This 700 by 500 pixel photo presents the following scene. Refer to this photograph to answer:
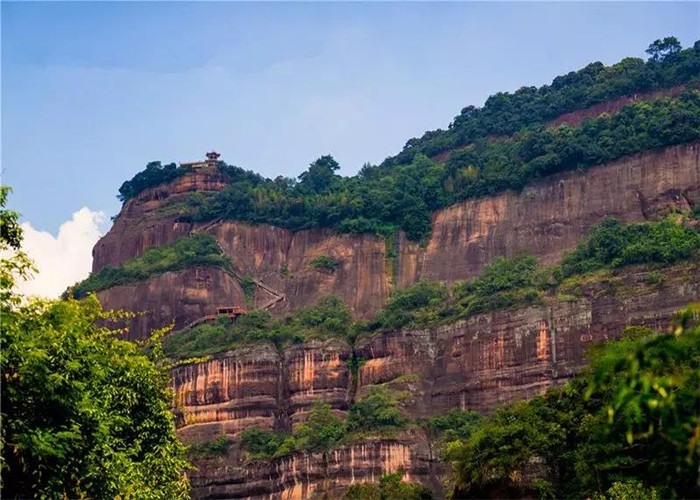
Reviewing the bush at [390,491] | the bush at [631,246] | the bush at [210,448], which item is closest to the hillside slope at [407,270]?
Result: the bush at [210,448]

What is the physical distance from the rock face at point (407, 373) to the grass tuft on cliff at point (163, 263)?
13568mm

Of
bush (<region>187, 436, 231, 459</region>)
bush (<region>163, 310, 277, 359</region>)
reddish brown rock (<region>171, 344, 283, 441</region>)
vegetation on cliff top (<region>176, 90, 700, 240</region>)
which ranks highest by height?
vegetation on cliff top (<region>176, 90, 700, 240</region>)

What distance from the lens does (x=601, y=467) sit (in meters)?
37.5

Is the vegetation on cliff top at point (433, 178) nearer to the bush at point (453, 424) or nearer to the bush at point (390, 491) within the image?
the bush at point (453, 424)

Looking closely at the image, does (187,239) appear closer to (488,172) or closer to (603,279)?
(488,172)

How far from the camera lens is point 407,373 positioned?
91375 millimetres

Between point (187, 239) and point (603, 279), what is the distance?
130 feet

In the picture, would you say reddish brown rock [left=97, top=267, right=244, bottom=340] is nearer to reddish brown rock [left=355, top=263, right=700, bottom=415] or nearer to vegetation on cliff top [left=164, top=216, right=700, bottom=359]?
vegetation on cliff top [left=164, top=216, right=700, bottom=359]

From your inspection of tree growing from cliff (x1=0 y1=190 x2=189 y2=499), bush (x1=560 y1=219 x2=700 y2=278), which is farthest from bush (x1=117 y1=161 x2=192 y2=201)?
tree growing from cliff (x1=0 y1=190 x2=189 y2=499)

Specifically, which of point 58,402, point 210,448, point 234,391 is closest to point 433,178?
point 234,391

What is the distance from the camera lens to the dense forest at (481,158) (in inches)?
3912

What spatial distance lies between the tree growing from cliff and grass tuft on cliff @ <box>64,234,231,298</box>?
8299 cm

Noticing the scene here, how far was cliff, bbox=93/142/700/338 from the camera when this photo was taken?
96.4 metres

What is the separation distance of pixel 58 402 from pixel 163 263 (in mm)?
88595
